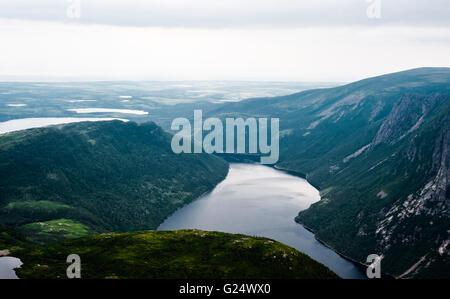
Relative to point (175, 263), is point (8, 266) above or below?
above

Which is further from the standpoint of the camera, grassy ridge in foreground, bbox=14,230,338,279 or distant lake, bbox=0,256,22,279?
grassy ridge in foreground, bbox=14,230,338,279

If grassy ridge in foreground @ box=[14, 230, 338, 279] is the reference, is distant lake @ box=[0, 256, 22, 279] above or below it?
above

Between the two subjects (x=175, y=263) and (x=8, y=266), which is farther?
(x=175, y=263)

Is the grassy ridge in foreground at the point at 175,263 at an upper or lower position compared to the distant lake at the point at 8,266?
lower

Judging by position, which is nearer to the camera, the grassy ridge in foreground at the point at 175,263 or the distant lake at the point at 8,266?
the distant lake at the point at 8,266
